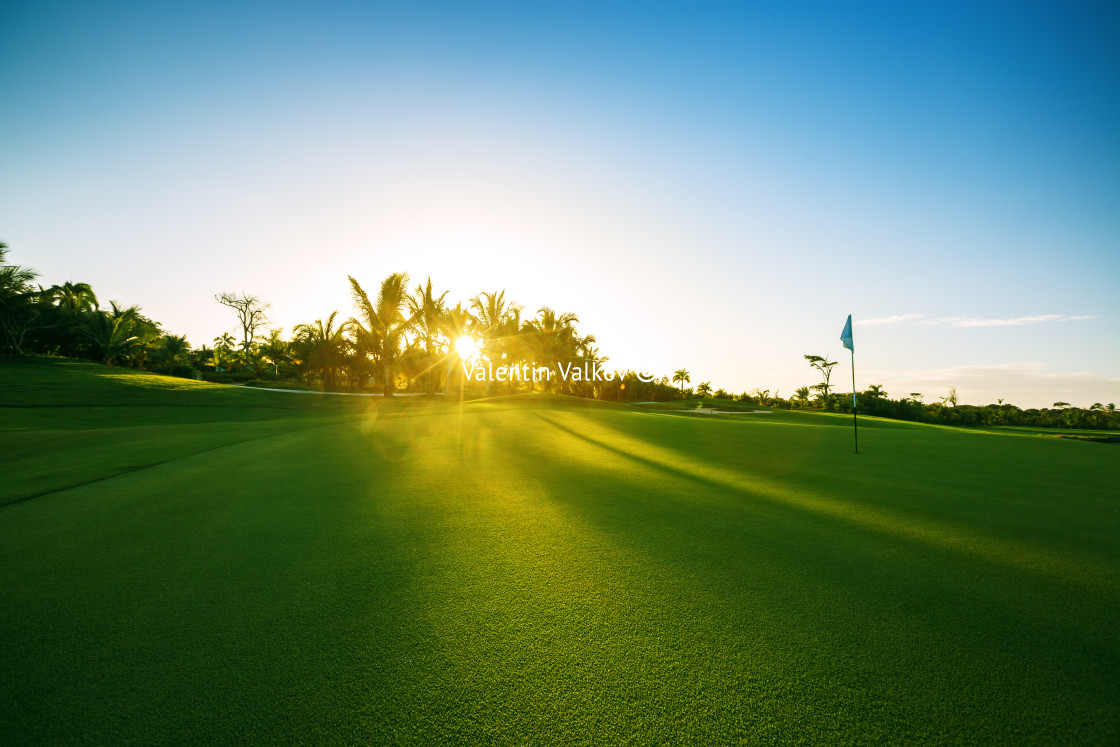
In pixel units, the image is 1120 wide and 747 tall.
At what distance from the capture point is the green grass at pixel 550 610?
6.23 ft

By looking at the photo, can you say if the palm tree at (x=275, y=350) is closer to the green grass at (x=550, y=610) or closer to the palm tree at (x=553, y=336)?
the palm tree at (x=553, y=336)

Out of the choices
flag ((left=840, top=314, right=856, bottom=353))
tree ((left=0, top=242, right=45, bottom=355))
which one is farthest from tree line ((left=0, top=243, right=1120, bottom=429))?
flag ((left=840, top=314, right=856, bottom=353))

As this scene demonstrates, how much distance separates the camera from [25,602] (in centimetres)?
284

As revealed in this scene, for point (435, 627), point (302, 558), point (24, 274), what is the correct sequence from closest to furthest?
1. point (435, 627)
2. point (302, 558)
3. point (24, 274)

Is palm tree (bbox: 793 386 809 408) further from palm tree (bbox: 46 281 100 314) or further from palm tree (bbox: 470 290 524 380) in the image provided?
palm tree (bbox: 46 281 100 314)

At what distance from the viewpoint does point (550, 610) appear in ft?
8.98

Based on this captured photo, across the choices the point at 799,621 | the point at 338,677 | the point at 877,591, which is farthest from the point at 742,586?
the point at 338,677

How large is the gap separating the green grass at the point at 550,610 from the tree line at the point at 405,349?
26.3 meters

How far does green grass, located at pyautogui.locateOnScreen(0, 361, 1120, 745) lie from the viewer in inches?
74.8

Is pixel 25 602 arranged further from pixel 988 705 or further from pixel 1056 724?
pixel 1056 724

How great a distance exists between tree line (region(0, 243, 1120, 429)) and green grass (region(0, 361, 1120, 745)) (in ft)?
86.4

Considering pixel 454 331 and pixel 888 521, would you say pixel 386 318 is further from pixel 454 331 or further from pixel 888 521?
pixel 888 521

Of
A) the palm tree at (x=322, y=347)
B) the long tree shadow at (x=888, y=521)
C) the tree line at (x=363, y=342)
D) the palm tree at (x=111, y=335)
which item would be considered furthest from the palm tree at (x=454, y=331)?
the long tree shadow at (x=888, y=521)

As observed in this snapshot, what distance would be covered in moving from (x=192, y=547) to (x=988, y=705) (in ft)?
16.9
